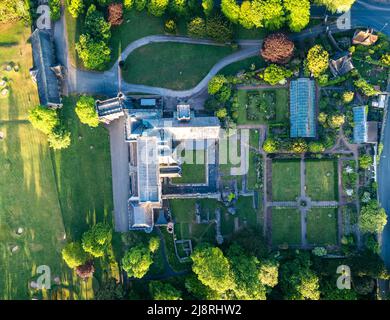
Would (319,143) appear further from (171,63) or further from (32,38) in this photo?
(32,38)

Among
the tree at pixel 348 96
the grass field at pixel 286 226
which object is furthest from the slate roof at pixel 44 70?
the tree at pixel 348 96

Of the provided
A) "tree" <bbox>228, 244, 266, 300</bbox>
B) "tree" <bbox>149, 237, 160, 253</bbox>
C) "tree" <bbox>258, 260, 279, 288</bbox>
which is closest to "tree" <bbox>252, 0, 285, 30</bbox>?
"tree" <bbox>228, 244, 266, 300</bbox>

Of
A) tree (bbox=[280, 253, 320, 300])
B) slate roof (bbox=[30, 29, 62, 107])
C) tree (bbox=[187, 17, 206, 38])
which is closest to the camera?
tree (bbox=[280, 253, 320, 300])

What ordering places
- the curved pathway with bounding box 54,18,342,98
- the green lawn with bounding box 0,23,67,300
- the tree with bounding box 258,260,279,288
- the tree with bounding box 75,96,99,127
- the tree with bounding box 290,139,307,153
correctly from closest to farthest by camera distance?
1. the tree with bounding box 258,260,279,288
2. the tree with bounding box 75,96,99,127
3. the tree with bounding box 290,139,307,153
4. the curved pathway with bounding box 54,18,342,98
5. the green lawn with bounding box 0,23,67,300

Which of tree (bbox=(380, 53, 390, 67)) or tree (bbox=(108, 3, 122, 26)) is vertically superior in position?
tree (bbox=(108, 3, 122, 26))

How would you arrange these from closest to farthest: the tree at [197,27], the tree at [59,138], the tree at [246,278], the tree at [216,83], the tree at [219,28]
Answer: the tree at [246,278]
the tree at [219,28]
the tree at [197,27]
the tree at [216,83]
the tree at [59,138]

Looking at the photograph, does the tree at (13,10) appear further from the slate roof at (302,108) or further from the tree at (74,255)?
the slate roof at (302,108)

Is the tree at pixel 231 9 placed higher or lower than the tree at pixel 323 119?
higher

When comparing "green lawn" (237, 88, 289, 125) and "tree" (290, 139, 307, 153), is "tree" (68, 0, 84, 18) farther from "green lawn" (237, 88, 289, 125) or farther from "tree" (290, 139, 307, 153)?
"tree" (290, 139, 307, 153)

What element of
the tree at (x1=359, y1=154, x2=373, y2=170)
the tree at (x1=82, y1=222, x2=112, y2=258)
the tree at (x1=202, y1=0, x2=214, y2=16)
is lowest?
the tree at (x1=82, y1=222, x2=112, y2=258)
